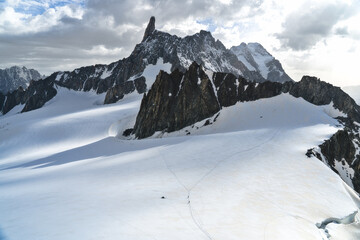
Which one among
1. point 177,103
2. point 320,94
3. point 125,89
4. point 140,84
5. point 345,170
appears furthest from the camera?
point 140,84

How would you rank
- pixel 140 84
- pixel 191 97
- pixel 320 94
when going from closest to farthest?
1. pixel 191 97
2. pixel 320 94
3. pixel 140 84

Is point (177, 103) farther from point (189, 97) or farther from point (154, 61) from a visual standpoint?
point (154, 61)

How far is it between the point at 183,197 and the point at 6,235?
9.99 m

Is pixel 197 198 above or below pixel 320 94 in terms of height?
below

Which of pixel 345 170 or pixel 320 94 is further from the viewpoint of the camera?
pixel 320 94

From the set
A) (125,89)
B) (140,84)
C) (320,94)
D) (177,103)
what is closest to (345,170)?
(177,103)

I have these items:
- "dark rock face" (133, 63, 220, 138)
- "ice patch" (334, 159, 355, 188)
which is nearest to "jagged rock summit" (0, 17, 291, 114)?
"dark rock face" (133, 63, 220, 138)

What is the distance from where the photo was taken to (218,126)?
5969 centimetres

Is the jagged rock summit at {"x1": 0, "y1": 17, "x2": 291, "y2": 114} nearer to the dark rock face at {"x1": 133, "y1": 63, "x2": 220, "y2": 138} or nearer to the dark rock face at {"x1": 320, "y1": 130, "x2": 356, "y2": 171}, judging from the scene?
the dark rock face at {"x1": 133, "y1": 63, "x2": 220, "y2": 138}

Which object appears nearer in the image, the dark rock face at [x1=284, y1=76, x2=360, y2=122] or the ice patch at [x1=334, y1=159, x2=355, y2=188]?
the ice patch at [x1=334, y1=159, x2=355, y2=188]

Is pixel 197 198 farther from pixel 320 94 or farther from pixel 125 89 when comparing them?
pixel 125 89

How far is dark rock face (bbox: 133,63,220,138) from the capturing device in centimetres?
6506

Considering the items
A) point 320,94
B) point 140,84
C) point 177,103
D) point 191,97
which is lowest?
point 177,103

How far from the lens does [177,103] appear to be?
6688 centimetres
